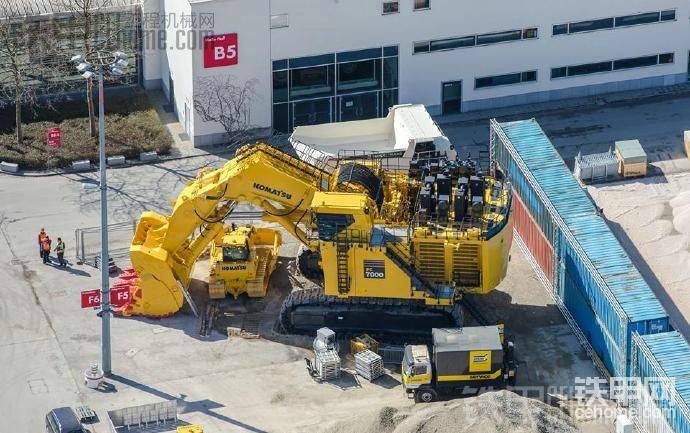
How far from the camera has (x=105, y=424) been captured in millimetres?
45312

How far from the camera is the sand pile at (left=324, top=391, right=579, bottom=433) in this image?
1666 inches

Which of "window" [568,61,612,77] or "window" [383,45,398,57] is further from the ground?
"window" [383,45,398,57]

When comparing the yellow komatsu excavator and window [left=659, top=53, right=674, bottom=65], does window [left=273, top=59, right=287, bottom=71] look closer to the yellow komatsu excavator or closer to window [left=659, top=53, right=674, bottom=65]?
the yellow komatsu excavator

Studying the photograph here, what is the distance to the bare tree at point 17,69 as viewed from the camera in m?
62.3

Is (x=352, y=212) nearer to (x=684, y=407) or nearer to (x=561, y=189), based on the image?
(x=561, y=189)

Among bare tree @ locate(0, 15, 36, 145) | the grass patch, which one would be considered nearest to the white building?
the grass patch

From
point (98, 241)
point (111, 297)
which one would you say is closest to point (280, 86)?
point (98, 241)

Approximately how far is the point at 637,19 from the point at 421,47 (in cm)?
973

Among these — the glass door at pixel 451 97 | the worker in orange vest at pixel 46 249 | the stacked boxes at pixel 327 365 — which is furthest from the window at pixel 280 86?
the stacked boxes at pixel 327 365

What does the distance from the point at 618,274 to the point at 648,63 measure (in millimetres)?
21792

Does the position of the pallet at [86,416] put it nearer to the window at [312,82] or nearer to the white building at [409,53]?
the white building at [409,53]

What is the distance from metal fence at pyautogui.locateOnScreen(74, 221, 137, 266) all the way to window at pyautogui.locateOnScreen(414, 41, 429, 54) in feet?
48.0

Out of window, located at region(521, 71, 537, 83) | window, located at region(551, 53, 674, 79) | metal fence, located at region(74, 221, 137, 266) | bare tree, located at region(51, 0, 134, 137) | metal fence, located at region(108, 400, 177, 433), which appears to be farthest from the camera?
window, located at region(551, 53, 674, 79)

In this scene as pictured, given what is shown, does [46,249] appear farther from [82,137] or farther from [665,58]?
[665,58]
